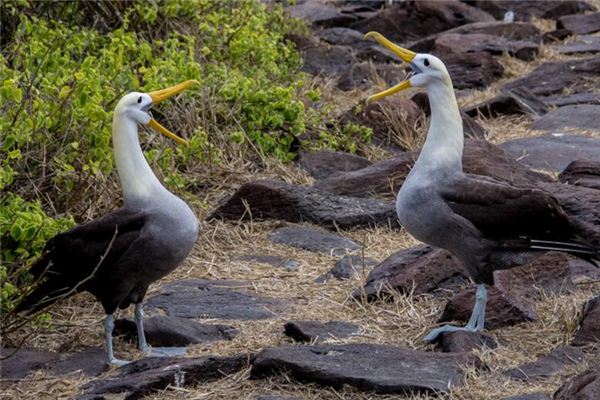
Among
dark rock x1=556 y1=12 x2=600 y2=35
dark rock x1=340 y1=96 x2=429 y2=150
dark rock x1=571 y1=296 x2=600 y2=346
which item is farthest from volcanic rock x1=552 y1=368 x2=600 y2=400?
dark rock x1=556 y1=12 x2=600 y2=35

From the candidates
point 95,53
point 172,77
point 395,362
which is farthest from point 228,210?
point 395,362

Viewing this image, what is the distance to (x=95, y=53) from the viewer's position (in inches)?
310

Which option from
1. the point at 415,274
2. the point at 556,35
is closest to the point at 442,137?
the point at 415,274

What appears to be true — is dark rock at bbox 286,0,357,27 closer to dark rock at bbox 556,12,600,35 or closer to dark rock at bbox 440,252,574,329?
dark rock at bbox 556,12,600,35

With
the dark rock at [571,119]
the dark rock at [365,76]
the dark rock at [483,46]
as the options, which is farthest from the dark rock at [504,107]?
the dark rock at [483,46]

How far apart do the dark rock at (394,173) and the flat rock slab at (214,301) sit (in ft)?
4.34

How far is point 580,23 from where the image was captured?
12.2 meters

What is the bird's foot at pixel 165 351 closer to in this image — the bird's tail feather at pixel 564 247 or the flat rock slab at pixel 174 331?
the flat rock slab at pixel 174 331

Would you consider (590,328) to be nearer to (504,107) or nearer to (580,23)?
(504,107)

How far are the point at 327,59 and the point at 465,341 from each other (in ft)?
21.1

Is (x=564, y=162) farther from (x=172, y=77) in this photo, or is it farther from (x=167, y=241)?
(x=167, y=241)

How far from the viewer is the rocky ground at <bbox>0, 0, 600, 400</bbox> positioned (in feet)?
14.8

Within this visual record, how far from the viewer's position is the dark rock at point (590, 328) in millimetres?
4742

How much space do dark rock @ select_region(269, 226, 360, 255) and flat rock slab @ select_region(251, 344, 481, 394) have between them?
5.67 feet
